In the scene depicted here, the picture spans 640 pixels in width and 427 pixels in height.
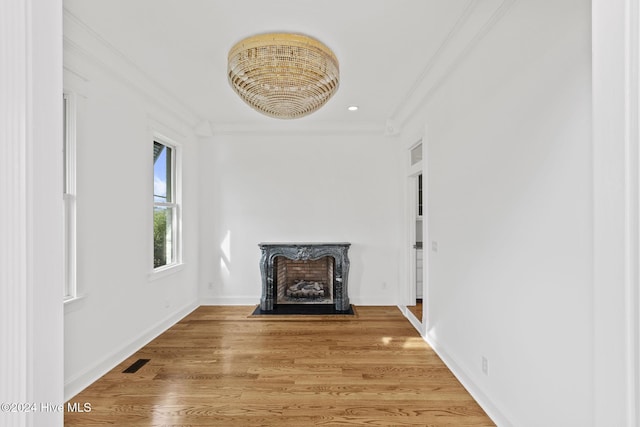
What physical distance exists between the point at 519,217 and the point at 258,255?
3.59 m

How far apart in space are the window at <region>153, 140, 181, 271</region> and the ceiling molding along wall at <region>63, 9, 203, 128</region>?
1.87 feet

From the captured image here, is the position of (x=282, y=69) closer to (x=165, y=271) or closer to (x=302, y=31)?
(x=302, y=31)

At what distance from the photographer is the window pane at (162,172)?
373cm

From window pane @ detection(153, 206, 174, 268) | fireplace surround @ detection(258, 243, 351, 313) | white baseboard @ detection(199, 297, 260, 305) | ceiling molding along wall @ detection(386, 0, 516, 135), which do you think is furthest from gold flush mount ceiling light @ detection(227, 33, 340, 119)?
white baseboard @ detection(199, 297, 260, 305)

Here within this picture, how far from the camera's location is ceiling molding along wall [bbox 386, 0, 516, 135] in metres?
2.00

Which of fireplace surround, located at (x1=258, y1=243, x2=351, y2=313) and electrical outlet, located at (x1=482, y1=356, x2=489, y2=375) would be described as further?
fireplace surround, located at (x1=258, y1=243, x2=351, y2=313)

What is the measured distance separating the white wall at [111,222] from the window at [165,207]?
27 cm

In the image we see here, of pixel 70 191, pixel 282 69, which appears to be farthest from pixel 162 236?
pixel 282 69

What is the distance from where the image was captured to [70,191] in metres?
2.41

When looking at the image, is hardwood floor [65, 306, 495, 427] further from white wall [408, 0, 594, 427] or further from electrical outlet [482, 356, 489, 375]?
white wall [408, 0, 594, 427]

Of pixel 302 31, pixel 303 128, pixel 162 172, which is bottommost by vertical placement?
pixel 162 172

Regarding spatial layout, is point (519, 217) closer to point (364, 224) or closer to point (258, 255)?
point (364, 224)

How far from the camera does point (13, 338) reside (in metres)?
0.58

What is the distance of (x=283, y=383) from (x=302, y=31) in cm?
271
